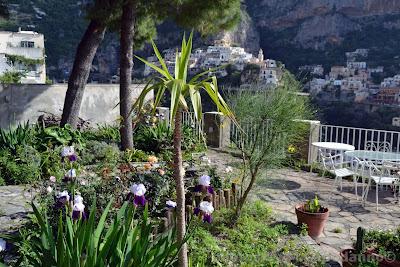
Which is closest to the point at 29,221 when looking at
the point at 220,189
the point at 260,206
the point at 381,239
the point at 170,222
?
the point at 170,222

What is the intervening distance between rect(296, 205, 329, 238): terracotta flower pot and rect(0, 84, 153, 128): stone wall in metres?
7.02

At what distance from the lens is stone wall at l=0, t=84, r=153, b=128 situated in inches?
368

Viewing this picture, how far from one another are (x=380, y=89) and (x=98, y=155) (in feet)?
178

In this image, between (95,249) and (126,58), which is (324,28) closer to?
(126,58)

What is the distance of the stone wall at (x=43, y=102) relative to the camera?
368 inches

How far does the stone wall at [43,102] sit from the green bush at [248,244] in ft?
22.5

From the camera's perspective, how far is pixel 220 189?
469cm

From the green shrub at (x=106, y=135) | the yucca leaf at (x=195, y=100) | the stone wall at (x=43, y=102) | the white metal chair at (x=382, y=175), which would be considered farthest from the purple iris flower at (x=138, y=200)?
the stone wall at (x=43, y=102)

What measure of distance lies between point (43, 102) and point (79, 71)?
6.54ft

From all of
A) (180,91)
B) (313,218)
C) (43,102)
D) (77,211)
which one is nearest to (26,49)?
(43,102)

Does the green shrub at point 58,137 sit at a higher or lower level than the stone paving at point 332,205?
higher

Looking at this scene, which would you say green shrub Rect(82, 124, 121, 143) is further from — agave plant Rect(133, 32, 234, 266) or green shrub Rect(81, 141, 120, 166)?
agave plant Rect(133, 32, 234, 266)

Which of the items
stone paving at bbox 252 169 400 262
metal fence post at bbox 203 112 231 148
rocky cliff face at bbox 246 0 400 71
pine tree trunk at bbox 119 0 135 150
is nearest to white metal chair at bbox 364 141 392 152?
stone paving at bbox 252 169 400 262

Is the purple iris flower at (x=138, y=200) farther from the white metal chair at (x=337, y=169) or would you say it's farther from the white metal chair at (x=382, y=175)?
the white metal chair at (x=337, y=169)
